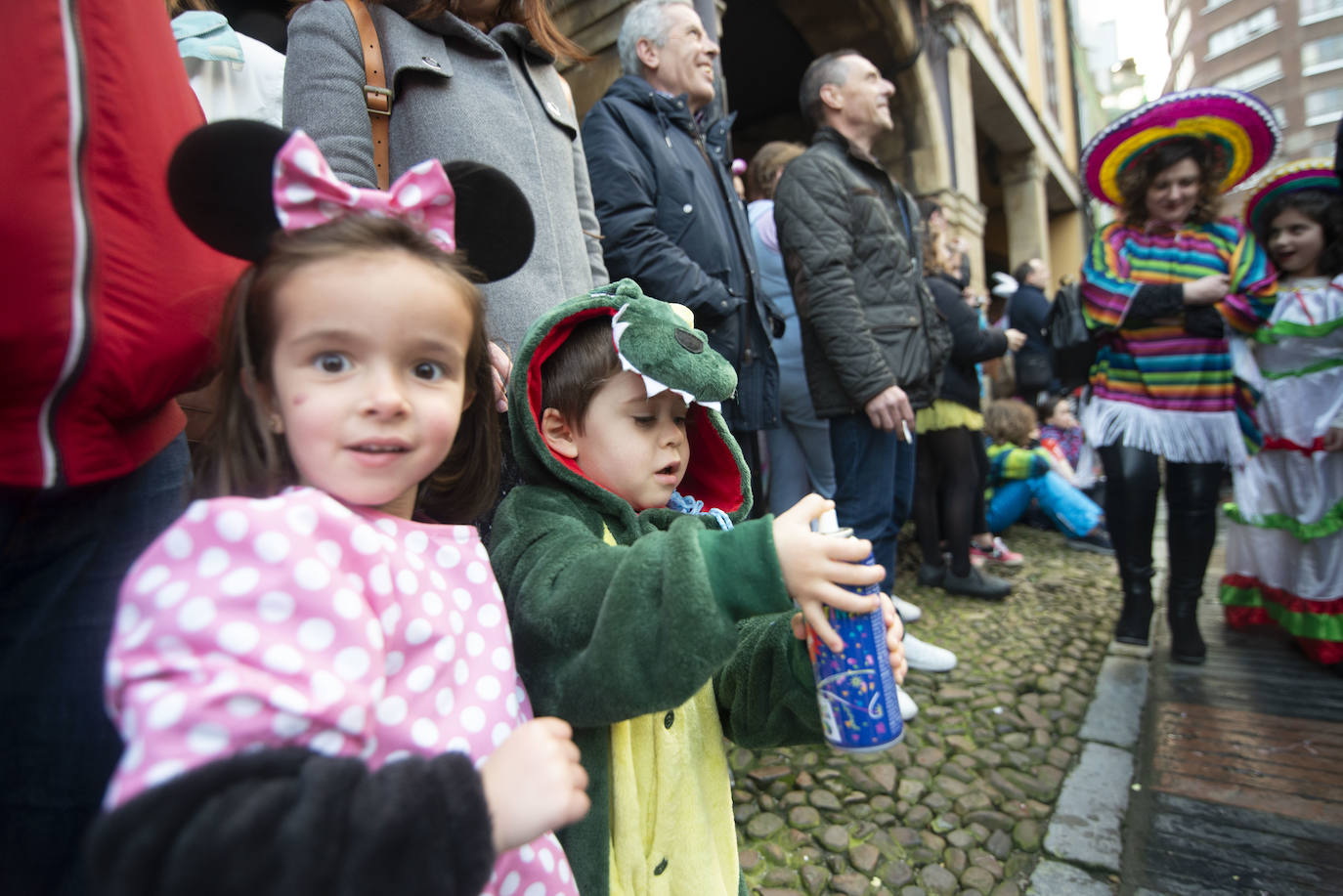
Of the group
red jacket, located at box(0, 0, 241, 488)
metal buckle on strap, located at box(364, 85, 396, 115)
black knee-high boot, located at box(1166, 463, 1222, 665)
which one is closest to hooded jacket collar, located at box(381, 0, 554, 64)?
metal buckle on strap, located at box(364, 85, 396, 115)

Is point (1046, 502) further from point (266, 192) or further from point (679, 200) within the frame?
point (266, 192)

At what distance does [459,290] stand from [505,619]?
409 mm

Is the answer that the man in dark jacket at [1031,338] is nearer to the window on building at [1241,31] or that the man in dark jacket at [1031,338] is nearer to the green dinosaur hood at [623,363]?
the green dinosaur hood at [623,363]

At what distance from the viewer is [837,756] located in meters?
2.43

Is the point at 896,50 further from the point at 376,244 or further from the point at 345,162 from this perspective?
the point at 376,244

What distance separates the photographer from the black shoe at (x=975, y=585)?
3.95 meters

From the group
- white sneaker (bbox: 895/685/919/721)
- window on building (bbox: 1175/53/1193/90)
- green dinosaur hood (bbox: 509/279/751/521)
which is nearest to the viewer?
green dinosaur hood (bbox: 509/279/751/521)

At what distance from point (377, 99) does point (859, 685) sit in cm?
147

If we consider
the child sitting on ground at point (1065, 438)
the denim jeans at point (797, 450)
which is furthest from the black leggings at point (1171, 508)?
the child sitting on ground at point (1065, 438)

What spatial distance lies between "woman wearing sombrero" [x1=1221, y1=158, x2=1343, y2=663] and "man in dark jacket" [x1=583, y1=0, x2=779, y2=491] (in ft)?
6.57

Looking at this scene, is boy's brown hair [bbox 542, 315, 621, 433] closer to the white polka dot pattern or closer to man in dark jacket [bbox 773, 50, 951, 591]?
the white polka dot pattern

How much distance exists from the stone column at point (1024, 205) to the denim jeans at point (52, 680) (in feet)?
40.7

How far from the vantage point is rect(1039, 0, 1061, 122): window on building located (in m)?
13.8

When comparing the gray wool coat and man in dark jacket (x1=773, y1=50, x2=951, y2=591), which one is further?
man in dark jacket (x1=773, y1=50, x2=951, y2=591)
